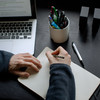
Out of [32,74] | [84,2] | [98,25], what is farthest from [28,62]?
[84,2]

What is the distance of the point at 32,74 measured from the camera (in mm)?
817

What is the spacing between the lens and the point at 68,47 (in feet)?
3.03

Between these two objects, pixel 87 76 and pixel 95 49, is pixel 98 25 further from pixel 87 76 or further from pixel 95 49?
pixel 87 76

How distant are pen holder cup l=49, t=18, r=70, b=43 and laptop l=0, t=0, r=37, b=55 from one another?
113 millimetres

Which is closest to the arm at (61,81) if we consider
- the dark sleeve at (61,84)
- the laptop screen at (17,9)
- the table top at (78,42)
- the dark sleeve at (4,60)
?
the dark sleeve at (61,84)

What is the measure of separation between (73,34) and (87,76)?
28 cm

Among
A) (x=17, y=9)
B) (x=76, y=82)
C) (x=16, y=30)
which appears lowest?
(x=76, y=82)

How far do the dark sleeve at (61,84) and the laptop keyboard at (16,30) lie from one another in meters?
0.28

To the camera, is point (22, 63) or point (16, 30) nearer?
point (22, 63)

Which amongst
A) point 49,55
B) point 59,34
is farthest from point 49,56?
point 59,34

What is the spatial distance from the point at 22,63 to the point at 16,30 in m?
0.23

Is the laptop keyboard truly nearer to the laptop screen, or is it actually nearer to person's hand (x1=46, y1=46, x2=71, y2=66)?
the laptop screen

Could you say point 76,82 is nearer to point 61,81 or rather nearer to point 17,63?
point 61,81

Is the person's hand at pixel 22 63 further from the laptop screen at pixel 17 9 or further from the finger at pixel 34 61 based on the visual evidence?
the laptop screen at pixel 17 9
